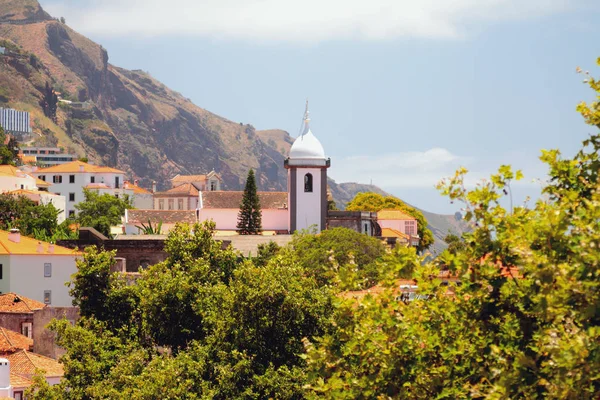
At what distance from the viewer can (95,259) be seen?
142 feet

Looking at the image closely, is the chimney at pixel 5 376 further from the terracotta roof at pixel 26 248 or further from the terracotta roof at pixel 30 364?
the terracotta roof at pixel 26 248

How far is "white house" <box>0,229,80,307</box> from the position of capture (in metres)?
71.4

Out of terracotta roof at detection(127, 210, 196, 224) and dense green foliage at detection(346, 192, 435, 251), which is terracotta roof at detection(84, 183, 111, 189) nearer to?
dense green foliage at detection(346, 192, 435, 251)

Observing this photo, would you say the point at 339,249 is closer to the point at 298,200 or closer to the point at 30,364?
the point at 30,364

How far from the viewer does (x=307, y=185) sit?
107 m

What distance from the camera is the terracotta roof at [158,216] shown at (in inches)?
4395

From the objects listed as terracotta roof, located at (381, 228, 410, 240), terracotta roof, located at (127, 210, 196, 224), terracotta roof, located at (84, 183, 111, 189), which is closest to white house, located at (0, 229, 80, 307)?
terracotta roof, located at (127, 210, 196, 224)

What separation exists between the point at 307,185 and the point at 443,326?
287 ft

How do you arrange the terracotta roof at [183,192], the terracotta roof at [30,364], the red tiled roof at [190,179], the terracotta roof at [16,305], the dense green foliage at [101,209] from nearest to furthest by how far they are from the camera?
the terracotta roof at [30,364]
the terracotta roof at [16,305]
the dense green foliage at [101,209]
the terracotta roof at [183,192]
the red tiled roof at [190,179]

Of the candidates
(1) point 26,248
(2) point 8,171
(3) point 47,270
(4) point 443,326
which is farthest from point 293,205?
(4) point 443,326

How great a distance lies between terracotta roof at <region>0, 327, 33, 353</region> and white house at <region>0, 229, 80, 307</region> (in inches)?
624

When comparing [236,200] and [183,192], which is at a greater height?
[183,192]

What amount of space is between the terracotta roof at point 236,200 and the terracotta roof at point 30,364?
60590 mm

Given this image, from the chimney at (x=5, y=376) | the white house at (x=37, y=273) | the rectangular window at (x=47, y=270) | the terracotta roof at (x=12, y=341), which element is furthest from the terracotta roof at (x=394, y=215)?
the chimney at (x=5, y=376)
